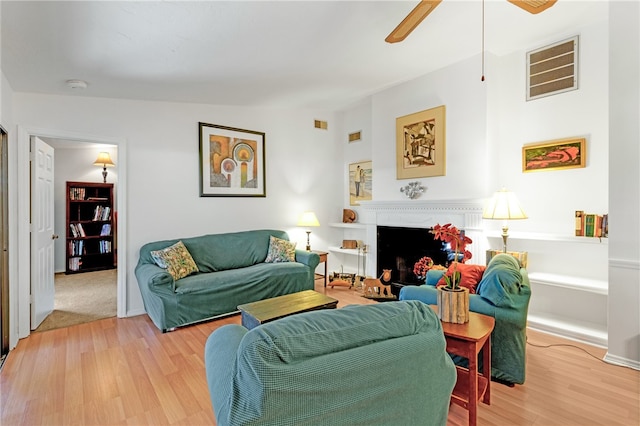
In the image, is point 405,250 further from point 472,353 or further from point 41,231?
point 41,231

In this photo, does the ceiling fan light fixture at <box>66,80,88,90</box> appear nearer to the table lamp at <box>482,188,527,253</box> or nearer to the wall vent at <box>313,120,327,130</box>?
the wall vent at <box>313,120,327,130</box>

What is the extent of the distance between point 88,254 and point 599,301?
301 inches

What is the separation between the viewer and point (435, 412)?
1.15 meters

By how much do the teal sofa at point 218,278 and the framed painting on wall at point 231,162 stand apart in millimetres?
619

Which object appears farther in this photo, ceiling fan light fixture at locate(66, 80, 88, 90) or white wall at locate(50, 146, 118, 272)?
white wall at locate(50, 146, 118, 272)

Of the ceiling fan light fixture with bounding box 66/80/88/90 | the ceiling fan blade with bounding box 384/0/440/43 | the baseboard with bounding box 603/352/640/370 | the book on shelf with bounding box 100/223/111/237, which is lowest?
the baseboard with bounding box 603/352/640/370

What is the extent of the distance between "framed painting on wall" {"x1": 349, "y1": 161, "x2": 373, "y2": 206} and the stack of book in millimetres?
2756

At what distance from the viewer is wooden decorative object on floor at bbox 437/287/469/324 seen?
1.83m

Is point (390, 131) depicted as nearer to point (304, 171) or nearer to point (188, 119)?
point (304, 171)

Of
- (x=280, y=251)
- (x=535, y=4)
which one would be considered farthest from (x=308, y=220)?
(x=535, y=4)

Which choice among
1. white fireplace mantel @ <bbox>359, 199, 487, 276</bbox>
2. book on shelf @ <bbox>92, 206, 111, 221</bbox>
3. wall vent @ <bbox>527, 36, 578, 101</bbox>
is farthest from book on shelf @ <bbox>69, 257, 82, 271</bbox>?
wall vent @ <bbox>527, 36, 578, 101</bbox>

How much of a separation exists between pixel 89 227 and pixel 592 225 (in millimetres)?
7780

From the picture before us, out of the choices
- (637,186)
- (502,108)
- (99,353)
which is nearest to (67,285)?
(99,353)

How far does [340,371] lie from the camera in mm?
902
